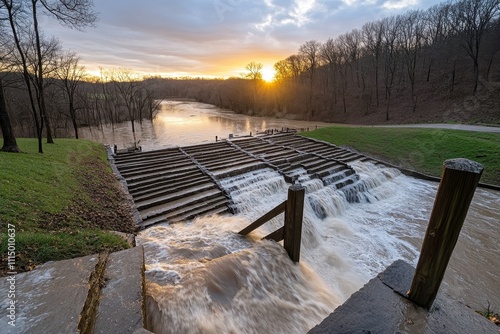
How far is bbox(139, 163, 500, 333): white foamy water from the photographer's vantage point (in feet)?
11.8

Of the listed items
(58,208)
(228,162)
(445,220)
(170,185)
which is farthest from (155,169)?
(445,220)

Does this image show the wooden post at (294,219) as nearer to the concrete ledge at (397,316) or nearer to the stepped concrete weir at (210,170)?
the concrete ledge at (397,316)

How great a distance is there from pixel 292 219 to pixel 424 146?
59.3 feet

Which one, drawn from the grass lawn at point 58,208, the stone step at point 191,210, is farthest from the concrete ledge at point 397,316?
the stone step at point 191,210

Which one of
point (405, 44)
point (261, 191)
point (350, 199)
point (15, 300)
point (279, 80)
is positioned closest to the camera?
point (15, 300)

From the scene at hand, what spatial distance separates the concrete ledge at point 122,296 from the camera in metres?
2.56

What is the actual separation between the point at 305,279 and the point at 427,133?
20.0 metres

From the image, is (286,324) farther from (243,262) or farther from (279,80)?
(279,80)

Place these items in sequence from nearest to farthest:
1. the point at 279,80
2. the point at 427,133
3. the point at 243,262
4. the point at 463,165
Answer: the point at 463,165 → the point at 243,262 → the point at 427,133 → the point at 279,80

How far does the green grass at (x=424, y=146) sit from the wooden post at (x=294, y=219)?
48.0 feet

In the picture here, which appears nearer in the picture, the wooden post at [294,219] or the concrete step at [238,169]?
the wooden post at [294,219]

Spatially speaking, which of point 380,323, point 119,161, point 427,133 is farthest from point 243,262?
point 427,133

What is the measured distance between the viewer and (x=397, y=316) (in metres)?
2.48

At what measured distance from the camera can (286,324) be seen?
12.2 ft
